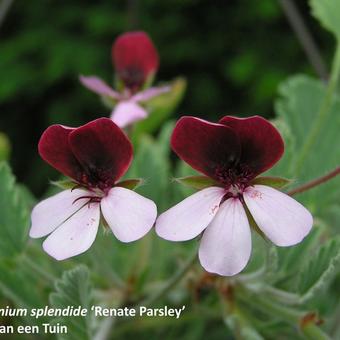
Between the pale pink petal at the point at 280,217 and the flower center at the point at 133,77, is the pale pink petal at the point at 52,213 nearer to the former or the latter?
the pale pink petal at the point at 280,217

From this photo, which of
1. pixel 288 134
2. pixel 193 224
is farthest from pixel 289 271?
pixel 193 224

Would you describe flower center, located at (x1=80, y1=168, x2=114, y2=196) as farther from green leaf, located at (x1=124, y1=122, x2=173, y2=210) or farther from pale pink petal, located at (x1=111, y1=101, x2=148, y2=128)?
green leaf, located at (x1=124, y1=122, x2=173, y2=210)

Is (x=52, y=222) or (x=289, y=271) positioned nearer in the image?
(x=52, y=222)

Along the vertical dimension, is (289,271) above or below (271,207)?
below

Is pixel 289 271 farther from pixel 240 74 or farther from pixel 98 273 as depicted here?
pixel 240 74

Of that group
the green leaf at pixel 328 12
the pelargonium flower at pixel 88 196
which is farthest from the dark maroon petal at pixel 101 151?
the green leaf at pixel 328 12

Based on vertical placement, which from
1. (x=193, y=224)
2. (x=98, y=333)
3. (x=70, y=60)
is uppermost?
(x=70, y=60)

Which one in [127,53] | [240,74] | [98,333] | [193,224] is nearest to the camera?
[193,224]
